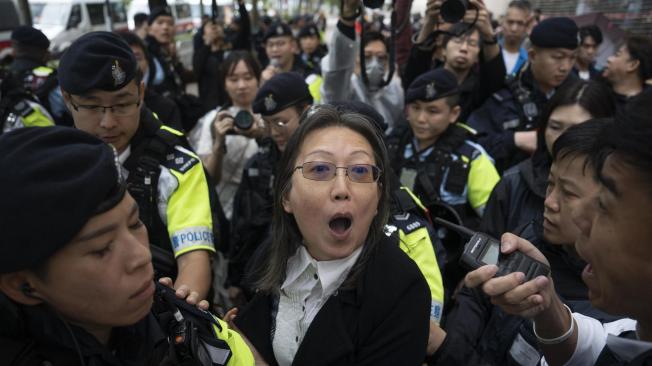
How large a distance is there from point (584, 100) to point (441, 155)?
2.83 feet

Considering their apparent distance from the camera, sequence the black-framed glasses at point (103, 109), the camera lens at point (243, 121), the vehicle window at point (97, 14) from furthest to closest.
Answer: the vehicle window at point (97, 14) < the camera lens at point (243, 121) < the black-framed glasses at point (103, 109)

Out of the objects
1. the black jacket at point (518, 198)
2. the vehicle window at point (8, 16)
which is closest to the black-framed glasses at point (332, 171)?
the black jacket at point (518, 198)

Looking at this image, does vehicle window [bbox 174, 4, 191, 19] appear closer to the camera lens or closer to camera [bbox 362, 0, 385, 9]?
the camera lens

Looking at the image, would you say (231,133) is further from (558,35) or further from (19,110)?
(558,35)

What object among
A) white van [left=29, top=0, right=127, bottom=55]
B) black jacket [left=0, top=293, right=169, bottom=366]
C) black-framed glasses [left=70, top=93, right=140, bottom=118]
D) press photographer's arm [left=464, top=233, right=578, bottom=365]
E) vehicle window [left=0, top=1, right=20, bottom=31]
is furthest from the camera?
white van [left=29, top=0, right=127, bottom=55]

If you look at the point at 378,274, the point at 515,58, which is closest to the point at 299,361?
the point at 378,274

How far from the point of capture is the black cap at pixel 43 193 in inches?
40.3

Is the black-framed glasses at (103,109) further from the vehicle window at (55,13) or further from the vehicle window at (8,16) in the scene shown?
the vehicle window at (55,13)

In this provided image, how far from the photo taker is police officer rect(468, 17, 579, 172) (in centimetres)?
361

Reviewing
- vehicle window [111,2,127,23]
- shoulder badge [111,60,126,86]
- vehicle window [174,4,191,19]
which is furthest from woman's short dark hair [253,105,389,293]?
vehicle window [174,4,191,19]

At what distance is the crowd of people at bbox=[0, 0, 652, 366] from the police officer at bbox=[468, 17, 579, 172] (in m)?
0.02

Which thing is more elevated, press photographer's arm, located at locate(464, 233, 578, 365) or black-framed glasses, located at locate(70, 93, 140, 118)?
black-framed glasses, located at locate(70, 93, 140, 118)

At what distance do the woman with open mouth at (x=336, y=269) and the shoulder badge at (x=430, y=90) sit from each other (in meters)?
1.47

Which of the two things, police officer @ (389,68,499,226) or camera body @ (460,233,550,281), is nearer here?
camera body @ (460,233,550,281)
